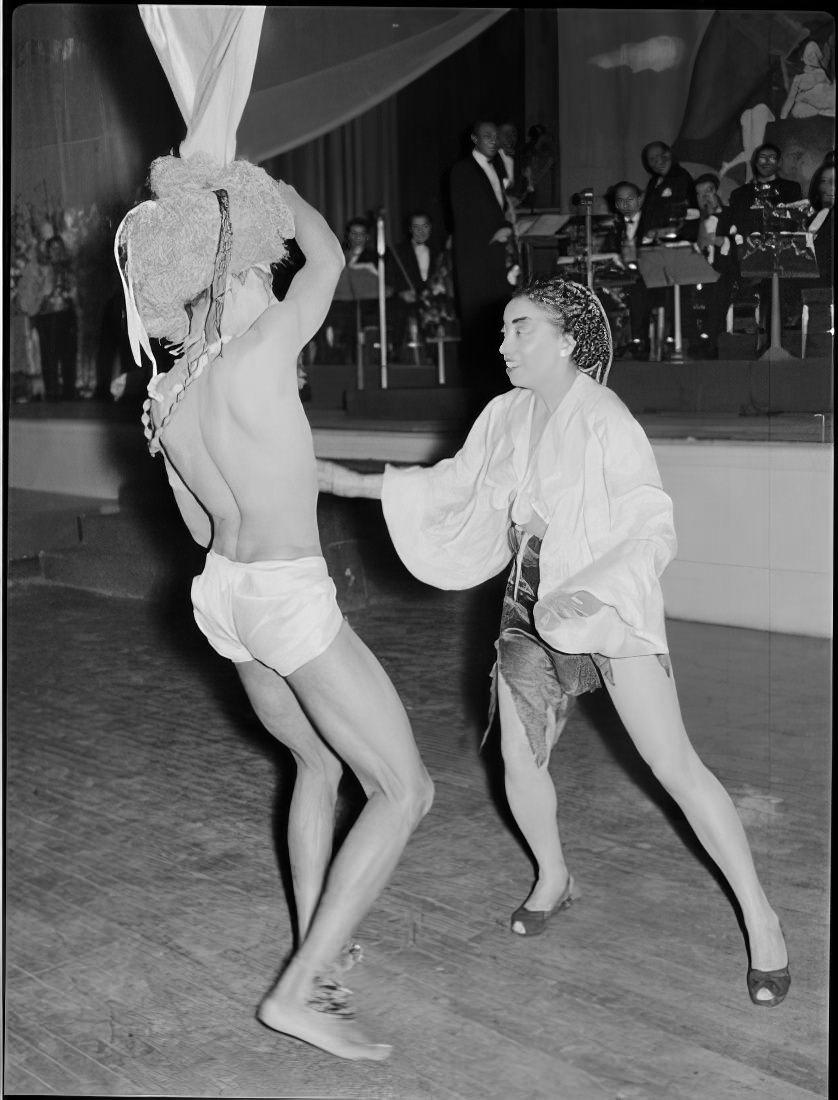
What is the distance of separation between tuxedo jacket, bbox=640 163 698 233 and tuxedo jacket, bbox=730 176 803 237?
209 millimetres

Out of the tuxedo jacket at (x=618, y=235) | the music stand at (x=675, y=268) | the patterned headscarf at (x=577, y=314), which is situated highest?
the tuxedo jacket at (x=618, y=235)

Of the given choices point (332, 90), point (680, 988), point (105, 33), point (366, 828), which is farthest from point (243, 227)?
point (105, 33)

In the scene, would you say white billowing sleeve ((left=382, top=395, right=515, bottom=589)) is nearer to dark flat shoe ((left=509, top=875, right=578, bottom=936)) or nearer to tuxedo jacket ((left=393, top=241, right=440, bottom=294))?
dark flat shoe ((left=509, top=875, right=578, bottom=936))

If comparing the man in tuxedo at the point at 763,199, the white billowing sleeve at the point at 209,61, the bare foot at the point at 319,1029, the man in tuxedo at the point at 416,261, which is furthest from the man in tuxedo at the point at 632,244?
the bare foot at the point at 319,1029

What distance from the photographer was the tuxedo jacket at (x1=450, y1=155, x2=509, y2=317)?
18.8 ft

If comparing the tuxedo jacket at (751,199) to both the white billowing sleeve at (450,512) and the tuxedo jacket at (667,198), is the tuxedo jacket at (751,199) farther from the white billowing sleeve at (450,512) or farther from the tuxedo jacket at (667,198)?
the white billowing sleeve at (450,512)

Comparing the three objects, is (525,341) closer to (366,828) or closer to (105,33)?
(366,828)

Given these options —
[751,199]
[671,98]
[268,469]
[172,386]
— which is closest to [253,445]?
[268,469]

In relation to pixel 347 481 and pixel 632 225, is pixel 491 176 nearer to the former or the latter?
pixel 632 225

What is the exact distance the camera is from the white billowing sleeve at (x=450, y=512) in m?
2.47

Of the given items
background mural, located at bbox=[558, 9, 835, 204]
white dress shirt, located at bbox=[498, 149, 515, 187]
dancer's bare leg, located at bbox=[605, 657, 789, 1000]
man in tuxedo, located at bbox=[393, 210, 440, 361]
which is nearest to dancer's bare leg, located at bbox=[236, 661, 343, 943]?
dancer's bare leg, located at bbox=[605, 657, 789, 1000]

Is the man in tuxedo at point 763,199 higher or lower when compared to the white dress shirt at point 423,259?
lower

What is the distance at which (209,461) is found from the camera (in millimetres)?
2111

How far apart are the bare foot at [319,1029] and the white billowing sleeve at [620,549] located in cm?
76
